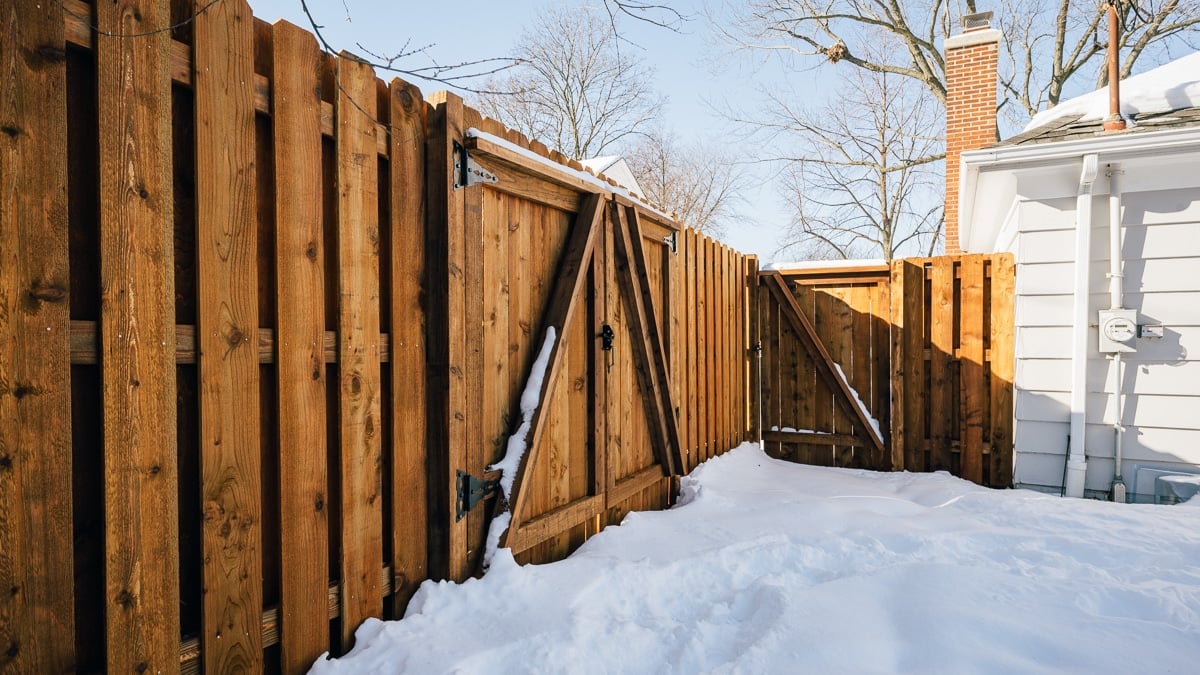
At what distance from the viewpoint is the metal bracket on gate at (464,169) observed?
7.98ft

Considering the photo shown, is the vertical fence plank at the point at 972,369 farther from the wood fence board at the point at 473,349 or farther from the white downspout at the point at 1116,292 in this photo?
the wood fence board at the point at 473,349

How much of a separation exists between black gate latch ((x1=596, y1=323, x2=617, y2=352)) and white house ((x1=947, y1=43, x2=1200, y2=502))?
A: 9.50 ft

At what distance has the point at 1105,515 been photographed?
11.5ft

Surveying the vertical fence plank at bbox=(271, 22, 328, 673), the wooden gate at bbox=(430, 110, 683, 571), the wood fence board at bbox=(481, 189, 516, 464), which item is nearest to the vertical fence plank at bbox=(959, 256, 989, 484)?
the wooden gate at bbox=(430, 110, 683, 571)

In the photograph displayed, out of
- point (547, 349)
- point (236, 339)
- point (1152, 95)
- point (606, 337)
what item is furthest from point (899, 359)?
point (236, 339)

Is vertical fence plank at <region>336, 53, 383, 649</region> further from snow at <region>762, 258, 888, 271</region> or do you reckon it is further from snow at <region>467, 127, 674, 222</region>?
snow at <region>762, 258, 888, 271</region>

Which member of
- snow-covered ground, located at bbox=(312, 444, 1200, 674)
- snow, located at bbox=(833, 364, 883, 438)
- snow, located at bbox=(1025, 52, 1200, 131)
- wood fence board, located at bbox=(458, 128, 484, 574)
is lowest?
snow-covered ground, located at bbox=(312, 444, 1200, 674)

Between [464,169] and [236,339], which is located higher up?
[464,169]

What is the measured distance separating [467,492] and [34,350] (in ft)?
4.76

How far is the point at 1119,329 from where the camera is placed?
13.5 ft

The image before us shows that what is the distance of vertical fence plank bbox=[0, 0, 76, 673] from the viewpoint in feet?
4.26

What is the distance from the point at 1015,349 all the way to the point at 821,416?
69.3 inches

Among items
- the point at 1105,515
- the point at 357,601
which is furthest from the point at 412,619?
the point at 1105,515

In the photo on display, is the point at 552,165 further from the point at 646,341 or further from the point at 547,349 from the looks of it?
the point at 646,341
